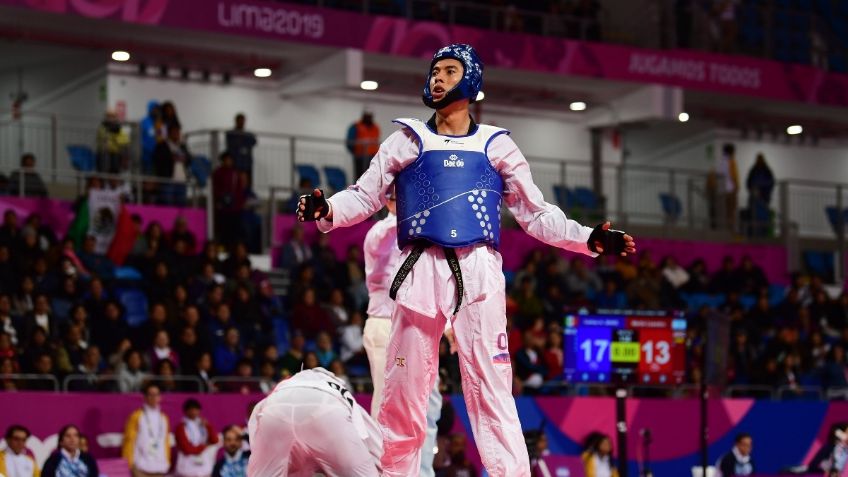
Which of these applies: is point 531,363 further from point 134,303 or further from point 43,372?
point 43,372

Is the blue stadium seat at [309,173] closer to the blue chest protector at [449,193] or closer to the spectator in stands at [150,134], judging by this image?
the spectator in stands at [150,134]

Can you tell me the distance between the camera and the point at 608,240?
7461 millimetres

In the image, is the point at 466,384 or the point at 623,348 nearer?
the point at 466,384

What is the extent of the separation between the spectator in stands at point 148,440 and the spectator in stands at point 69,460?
3.59 ft

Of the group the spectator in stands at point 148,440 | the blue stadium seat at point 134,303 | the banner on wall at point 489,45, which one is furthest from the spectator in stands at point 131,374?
the banner on wall at point 489,45

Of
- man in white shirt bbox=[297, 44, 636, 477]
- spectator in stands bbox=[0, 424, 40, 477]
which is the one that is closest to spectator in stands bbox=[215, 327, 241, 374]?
spectator in stands bbox=[0, 424, 40, 477]

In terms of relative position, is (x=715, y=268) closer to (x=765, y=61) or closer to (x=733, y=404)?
(x=765, y=61)

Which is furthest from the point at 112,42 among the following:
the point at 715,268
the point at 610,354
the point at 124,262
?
the point at 610,354

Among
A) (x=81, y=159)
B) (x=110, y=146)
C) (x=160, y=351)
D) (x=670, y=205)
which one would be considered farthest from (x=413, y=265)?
(x=670, y=205)

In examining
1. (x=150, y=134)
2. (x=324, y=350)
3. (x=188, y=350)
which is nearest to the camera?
(x=188, y=350)

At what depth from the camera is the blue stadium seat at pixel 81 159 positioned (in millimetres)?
21672

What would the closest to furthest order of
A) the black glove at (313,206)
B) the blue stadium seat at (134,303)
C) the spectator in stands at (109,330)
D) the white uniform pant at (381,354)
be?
1. the black glove at (313,206)
2. the white uniform pant at (381,354)
3. the spectator in stands at (109,330)
4. the blue stadium seat at (134,303)

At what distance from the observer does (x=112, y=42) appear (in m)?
22.7

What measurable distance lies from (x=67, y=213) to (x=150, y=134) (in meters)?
2.64
